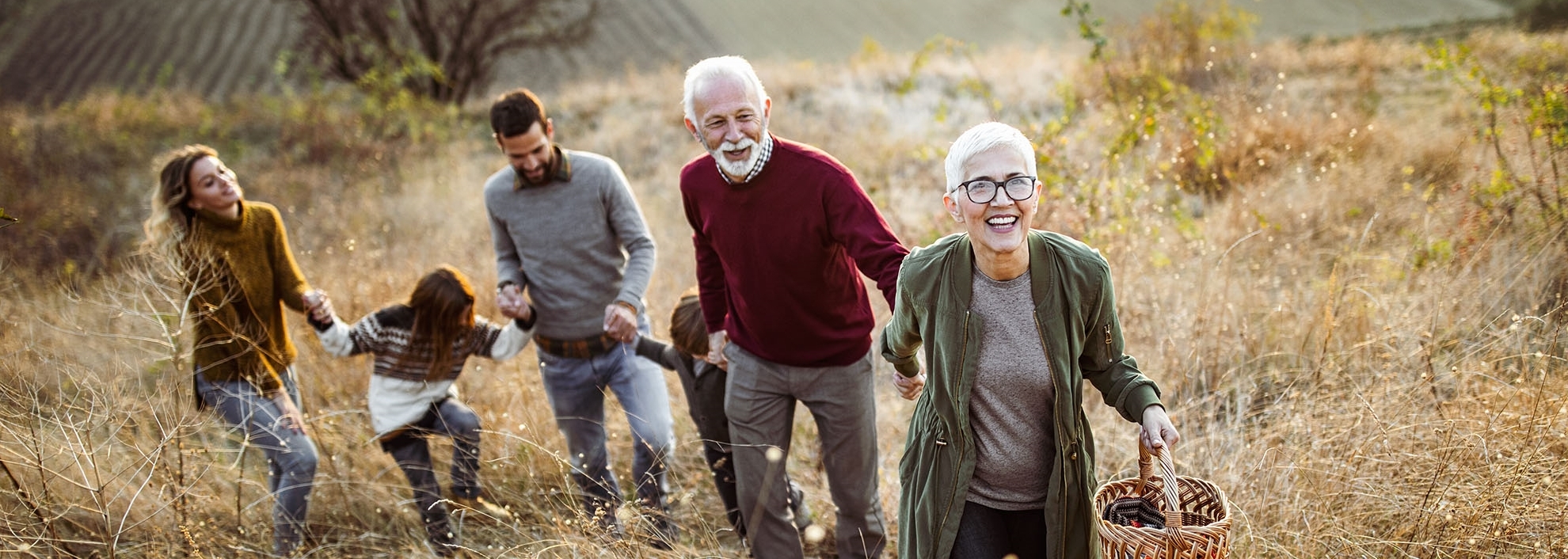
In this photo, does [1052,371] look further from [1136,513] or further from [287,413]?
[287,413]

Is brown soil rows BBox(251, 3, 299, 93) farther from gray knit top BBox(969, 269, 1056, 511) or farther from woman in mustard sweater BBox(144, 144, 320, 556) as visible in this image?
gray knit top BBox(969, 269, 1056, 511)

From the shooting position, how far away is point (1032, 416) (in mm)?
2035

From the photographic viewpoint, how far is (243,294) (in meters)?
3.59

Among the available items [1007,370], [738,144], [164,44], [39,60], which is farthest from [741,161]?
[164,44]

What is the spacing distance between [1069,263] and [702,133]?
128 cm

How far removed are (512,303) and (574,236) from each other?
38 cm

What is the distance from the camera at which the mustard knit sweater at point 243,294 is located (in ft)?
11.4

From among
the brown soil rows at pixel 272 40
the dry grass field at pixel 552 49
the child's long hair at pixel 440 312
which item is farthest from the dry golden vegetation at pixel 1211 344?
the brown soil rows at pixel 272 40

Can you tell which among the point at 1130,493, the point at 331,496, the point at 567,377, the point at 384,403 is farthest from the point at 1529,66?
the point at 331,496

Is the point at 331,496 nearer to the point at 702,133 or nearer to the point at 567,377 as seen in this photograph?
the point at 567,377

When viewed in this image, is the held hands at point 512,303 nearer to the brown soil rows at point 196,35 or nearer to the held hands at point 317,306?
the held hands at point 317,306

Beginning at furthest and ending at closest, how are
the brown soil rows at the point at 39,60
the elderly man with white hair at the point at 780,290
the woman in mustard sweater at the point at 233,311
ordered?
the brown soil rows at the point at 39,60 → the woman in mustard sweater at the point at 233,311 → the elderly man with white hair at the point at 780,290

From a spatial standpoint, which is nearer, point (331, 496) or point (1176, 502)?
point (1176, 502)

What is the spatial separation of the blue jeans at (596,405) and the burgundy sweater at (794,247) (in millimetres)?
850
